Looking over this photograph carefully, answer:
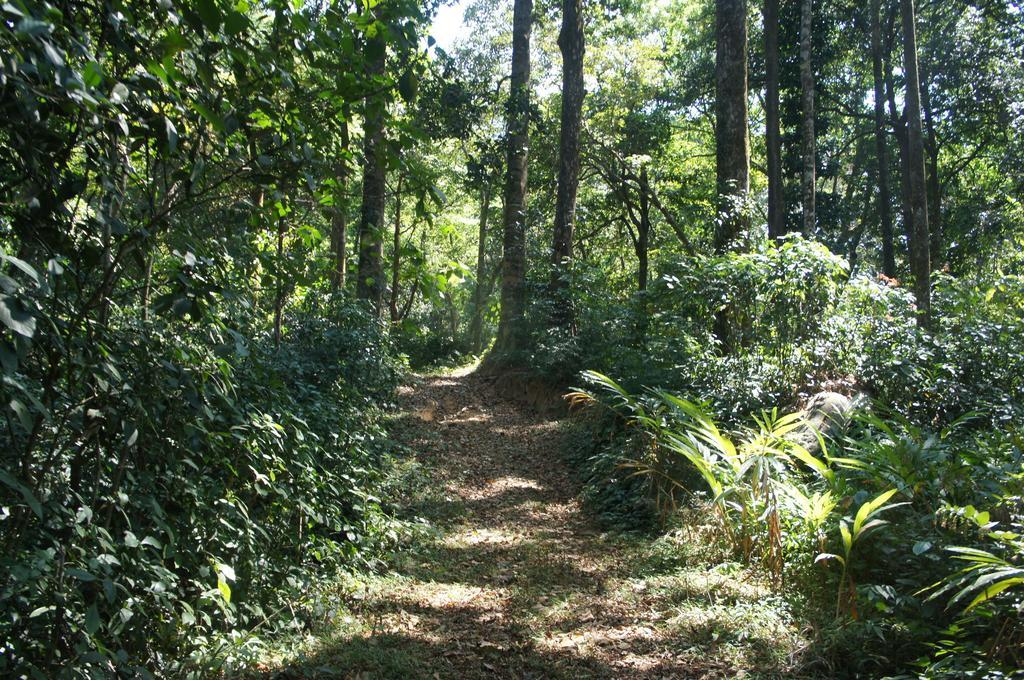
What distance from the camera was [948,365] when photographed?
7695 mm

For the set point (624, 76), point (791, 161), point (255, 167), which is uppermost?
point (624, 76)

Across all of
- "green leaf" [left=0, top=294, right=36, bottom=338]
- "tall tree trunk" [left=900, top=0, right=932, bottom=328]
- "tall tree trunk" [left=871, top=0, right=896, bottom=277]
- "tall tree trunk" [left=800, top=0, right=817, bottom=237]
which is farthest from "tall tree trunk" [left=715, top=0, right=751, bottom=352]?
"tall tree trunk" [left=871, top=0, right=896, bottom=277]

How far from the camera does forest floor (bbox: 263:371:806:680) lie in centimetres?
413

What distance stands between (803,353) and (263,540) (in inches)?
248

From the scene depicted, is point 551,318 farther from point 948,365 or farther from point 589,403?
point 948,365

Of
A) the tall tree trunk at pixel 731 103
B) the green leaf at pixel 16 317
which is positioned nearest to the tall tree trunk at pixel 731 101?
the tall tree trunk at pixel 731 103

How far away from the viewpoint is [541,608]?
16.8 feet

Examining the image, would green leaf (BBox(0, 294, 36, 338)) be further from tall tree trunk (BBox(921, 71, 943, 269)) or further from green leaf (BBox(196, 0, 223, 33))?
tall tree trunk (BBox(921, 71, 943, 269))

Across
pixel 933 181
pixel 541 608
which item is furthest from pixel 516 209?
pixel 933 181

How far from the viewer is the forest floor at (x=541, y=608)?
13.6 feet

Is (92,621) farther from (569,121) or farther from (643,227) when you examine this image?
(643,227)

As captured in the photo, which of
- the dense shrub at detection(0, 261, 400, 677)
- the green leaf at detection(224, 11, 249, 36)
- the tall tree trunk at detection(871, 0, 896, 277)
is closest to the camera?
the green leaf at detection(224, 11, 249, 36)

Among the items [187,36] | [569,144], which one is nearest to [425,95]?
[569,144]

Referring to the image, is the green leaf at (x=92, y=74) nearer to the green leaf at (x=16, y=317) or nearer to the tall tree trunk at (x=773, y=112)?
the green leaf at (x=16, y=317)
